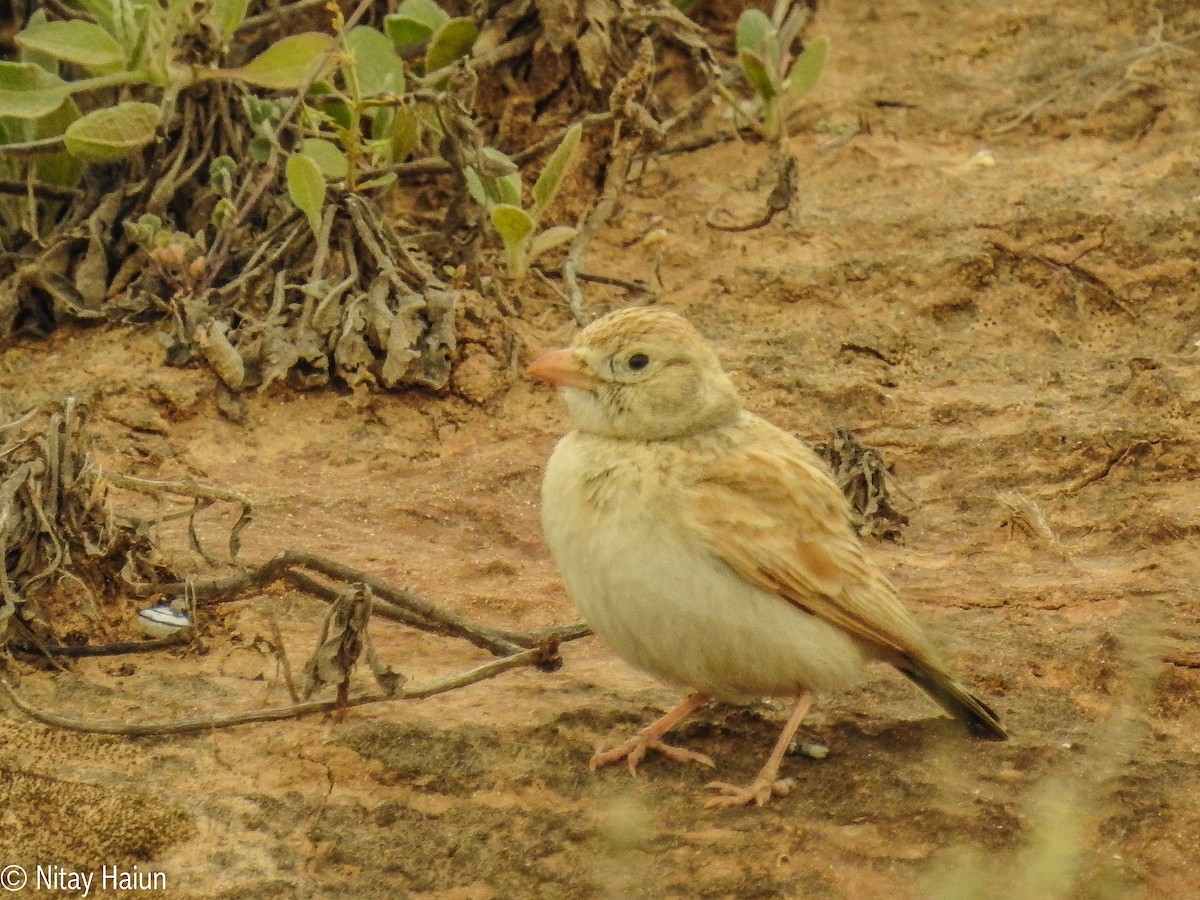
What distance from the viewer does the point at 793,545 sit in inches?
163

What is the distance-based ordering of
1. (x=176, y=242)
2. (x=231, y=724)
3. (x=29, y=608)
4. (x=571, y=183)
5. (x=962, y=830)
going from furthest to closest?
(x=571, y=183) < (x=176, y=242) < (x=29, y=608) < (x=231, y=724) < (x=962, y=830)

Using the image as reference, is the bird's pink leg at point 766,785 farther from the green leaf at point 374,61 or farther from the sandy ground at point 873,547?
the green leaf at point 374,61

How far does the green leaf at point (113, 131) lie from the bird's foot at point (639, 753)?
3213 mm

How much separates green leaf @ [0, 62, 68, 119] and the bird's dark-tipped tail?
145 inches

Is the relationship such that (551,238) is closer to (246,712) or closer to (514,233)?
(514,233)

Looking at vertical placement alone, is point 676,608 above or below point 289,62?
below

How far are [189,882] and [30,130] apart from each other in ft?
12.3

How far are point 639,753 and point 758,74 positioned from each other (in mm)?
3871

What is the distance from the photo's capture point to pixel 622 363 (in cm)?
433

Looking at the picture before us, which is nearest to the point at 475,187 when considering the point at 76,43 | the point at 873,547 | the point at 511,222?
the point at 511,222

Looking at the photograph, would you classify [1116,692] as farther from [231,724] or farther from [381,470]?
[381,470]

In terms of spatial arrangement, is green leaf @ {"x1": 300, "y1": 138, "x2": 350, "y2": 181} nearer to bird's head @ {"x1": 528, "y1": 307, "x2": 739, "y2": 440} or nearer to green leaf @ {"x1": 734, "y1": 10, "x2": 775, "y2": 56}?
green leaf @ {"x1": 734, "y1": 10, "x2": 775, "y2": 56}

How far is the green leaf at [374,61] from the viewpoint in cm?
648

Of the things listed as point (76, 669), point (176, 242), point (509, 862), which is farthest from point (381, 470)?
point (509, 862)
